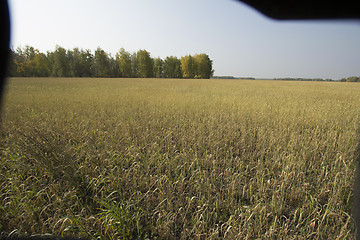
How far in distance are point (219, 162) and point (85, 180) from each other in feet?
6.75

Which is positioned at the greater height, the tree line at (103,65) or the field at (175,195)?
the tree line at (103,65)

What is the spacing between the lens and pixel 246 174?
6.88 ft

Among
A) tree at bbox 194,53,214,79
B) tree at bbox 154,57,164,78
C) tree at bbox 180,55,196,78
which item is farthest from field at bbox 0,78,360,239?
tree at bbox 154,57,164,78

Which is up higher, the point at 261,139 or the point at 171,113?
the point at 171,113

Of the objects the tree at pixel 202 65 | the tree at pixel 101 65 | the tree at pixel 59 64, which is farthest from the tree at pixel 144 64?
the tree at pixel 59 64

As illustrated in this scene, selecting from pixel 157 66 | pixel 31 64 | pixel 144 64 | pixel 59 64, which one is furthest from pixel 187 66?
pixel 31 64

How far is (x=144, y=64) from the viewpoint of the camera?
5297 centimetres

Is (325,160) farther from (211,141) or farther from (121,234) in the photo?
(121,234)

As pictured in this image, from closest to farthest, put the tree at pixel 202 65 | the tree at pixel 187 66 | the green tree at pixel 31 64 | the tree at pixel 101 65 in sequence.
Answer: the green tree at pixel 31 64 → the tree at pixel 101 65 → the tree at pixel 187 66 → the tree at pixel 202 65

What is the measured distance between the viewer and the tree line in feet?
140

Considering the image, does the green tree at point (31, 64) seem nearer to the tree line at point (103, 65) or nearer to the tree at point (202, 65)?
the tree line at point (103, 65)

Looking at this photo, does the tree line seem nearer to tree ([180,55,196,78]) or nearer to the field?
tree ([180,55,196,78])

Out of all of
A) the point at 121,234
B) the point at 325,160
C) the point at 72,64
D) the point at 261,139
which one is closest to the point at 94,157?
the point at 121,234

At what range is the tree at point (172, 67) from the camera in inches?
2350
